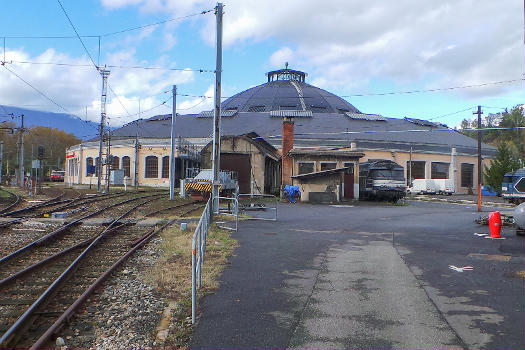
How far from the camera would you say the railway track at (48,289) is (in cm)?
538

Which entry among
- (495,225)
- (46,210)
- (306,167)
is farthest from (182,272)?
(306,167)

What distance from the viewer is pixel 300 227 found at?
1551 centimetres

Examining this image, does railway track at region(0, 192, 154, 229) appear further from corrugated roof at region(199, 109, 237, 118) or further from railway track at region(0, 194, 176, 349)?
corrugated roof at region(199, 109, 237, 118)

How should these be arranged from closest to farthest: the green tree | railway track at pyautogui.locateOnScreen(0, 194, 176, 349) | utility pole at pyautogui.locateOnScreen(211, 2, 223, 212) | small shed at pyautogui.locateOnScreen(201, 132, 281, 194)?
railway track at pyautogui.locateOnScreen(0, 194, 176, 349), utility pole at pyautogui.locateOnScreen(211, 2, 223, 212), small shed at pyautogui.locateOnScreen(201, 132, 281, 194), the green tree

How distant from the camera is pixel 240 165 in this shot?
3459cm

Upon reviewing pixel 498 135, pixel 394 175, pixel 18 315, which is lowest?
pixel 18 315

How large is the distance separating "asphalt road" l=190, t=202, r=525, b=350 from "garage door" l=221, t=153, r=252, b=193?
21.9 m

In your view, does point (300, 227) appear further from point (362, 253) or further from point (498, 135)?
point (498, 135)

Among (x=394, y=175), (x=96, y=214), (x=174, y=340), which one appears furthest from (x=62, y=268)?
(x=394, y=175)

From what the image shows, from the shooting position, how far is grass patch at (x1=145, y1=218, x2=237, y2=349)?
5.48m

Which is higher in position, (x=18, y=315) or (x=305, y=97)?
(x=305, y=97)

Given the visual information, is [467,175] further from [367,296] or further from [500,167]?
[367,296]

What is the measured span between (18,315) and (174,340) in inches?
99.0

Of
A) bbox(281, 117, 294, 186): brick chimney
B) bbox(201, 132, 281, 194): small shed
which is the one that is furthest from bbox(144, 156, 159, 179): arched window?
bbox(281, 117, 294, 186): brick chimney
